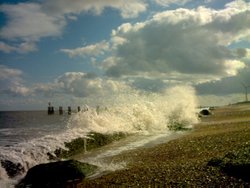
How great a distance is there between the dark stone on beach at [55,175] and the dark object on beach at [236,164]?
13.1 feet

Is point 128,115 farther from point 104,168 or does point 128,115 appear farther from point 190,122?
point 104,168

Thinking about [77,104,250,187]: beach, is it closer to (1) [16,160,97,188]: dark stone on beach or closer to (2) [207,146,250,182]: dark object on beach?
(2) [207,146,250,182]: dark object on beach

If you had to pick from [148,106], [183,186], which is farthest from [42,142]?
[148,106]

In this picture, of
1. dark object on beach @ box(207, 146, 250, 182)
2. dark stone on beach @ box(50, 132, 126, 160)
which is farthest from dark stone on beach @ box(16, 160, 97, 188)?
dark stone on beach @ box(50, 132, 126, 160)

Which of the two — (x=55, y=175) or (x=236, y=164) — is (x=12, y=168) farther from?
(x=236, y=164)

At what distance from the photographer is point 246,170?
10.1 meters

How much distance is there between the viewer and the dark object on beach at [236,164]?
33.2 ft

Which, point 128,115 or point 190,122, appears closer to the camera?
point 128,115

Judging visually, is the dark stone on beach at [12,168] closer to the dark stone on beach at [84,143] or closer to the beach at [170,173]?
the dark stone on beach at [84,143]

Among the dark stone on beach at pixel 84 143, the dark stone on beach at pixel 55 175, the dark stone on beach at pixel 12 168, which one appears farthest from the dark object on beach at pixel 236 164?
the dark stone on beach at pixel 84 143

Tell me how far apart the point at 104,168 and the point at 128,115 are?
21688 mm

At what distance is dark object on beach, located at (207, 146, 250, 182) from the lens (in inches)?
398

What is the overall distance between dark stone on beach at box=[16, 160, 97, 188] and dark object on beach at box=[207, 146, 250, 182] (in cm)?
400

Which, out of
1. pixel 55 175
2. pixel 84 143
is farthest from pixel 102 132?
pixel 55 175
